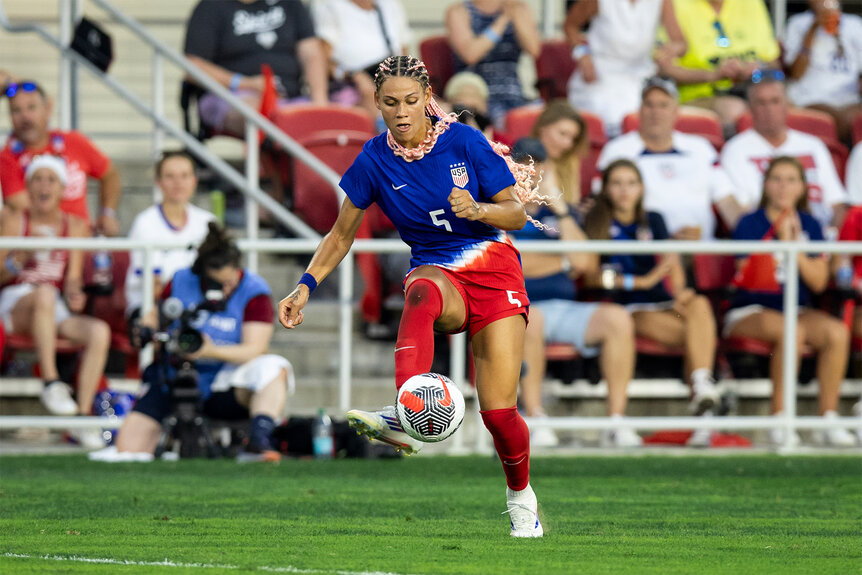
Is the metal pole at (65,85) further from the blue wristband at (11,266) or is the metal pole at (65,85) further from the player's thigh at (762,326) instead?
the player's thigh at (762,326)

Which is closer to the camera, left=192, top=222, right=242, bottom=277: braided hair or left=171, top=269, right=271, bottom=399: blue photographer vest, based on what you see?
left=192, top=222, right=242, bottom=277: braided hair

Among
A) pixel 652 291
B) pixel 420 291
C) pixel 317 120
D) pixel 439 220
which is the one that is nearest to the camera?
pixel 420 291

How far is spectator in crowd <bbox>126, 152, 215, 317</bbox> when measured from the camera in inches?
406

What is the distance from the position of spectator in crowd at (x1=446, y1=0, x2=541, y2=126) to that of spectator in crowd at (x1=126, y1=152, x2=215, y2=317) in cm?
301

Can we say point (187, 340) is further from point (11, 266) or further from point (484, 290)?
point (484, 290)

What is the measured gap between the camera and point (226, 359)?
31.7 ft

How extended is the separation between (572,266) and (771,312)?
1495 millimetres

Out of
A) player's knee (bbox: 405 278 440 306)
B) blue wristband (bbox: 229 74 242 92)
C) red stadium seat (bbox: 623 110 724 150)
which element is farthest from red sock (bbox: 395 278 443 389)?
red stadium seat (bbox: 623 110 724 150)

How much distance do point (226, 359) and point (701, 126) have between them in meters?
4.98

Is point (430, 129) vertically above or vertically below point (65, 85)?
below

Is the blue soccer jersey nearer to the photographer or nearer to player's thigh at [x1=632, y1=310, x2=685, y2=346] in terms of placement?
the photographer

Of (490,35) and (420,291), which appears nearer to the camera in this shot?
(420,291)

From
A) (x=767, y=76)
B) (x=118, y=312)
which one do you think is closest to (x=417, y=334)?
(x=118, y=312)

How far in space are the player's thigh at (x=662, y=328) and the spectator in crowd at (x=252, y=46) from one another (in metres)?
3.41
